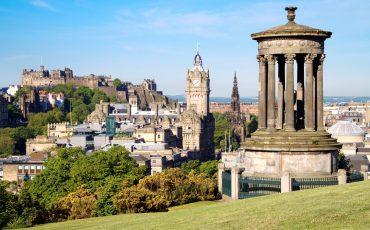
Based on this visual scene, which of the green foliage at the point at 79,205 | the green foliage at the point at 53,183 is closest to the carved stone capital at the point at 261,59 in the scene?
the green foliage at the point at 79,205

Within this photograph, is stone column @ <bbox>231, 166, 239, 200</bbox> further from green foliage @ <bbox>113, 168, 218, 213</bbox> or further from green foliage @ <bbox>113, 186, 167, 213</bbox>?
green foliage @ <bbox>113, 186, 167, 213</bbox>

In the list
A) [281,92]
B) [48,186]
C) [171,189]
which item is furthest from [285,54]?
[48,186]

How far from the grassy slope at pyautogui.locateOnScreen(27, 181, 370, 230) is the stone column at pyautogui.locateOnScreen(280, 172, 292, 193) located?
220 cm

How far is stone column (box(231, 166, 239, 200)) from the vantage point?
1393 inches

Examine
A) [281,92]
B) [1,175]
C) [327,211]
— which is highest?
[281,92]

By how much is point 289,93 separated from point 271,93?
32.5 inches

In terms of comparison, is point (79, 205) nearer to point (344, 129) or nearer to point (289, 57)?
point (289, 57)

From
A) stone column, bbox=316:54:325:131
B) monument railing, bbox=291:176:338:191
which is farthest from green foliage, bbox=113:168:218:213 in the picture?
stone column, bbox=316:54:325:131

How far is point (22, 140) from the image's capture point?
196 m

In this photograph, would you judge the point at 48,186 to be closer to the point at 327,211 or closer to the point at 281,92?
the point at 281,92

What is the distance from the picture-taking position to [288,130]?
35.2 meters

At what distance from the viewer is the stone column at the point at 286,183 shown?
34.5 metres

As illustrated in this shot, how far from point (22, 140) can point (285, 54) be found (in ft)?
546

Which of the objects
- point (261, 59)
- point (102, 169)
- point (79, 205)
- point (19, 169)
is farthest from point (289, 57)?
point (19, 169)
